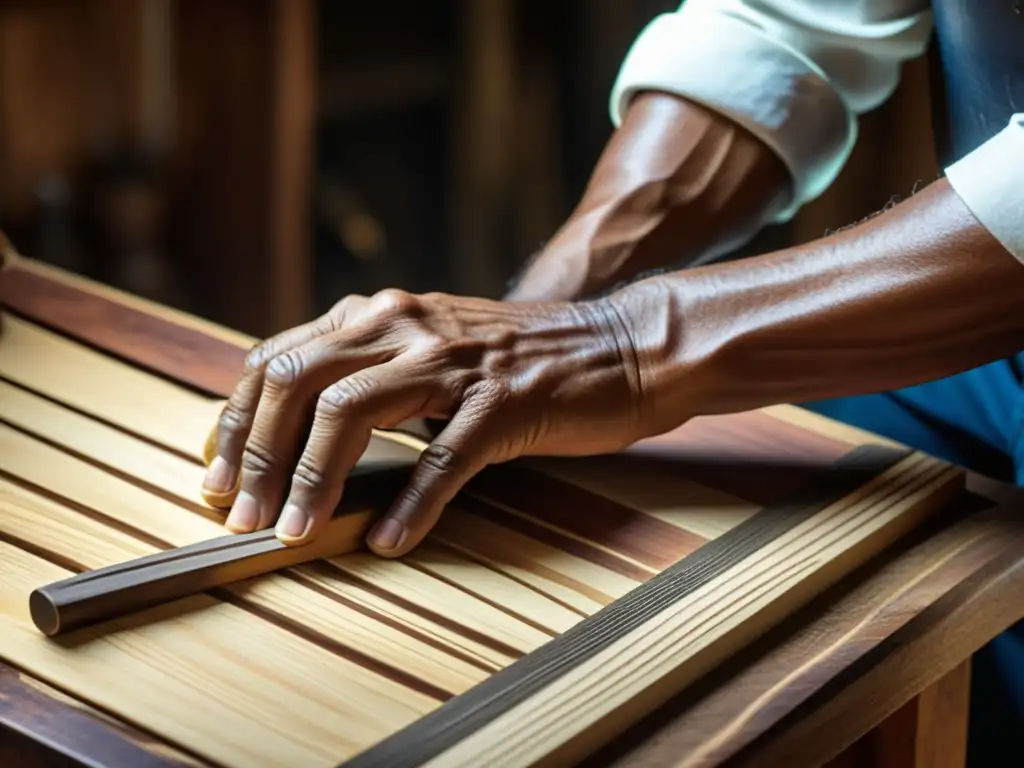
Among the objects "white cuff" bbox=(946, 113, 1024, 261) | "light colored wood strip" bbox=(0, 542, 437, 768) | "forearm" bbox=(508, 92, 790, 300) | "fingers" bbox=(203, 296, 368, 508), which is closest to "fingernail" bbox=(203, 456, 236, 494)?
"fingers" bbox=(203, 296, 368, 508)

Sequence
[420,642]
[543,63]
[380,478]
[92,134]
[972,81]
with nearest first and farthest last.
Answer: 1. [420,642]
2. [380,478]
3. [972,81]
4. [92,134]
5. [543,63]

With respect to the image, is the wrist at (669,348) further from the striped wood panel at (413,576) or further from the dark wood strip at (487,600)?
the dark wood strip at (487,600)

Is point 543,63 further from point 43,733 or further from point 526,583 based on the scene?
point 43,733

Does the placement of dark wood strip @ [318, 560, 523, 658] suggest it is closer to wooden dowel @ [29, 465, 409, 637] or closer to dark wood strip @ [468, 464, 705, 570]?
wooden dowel @ [29, 465, 409, 637]

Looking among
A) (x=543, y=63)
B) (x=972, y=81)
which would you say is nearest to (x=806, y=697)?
(x=972, y=81)

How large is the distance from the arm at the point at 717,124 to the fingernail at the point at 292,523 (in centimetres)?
34

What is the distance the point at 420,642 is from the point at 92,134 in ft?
6.59

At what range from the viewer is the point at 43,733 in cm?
69

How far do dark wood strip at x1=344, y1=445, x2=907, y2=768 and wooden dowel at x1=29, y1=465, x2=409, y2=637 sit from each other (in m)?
0.16

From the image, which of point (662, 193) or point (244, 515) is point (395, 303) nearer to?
point (244, 515)

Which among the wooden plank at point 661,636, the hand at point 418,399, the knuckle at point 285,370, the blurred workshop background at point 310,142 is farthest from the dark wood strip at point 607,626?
the blurred workshop background at point 310,142

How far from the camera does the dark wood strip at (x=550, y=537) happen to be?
0.89 metres

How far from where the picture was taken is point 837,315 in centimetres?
97

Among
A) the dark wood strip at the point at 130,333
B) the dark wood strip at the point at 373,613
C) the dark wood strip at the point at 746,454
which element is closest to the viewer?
the dark wood strip at the point at 373,613
